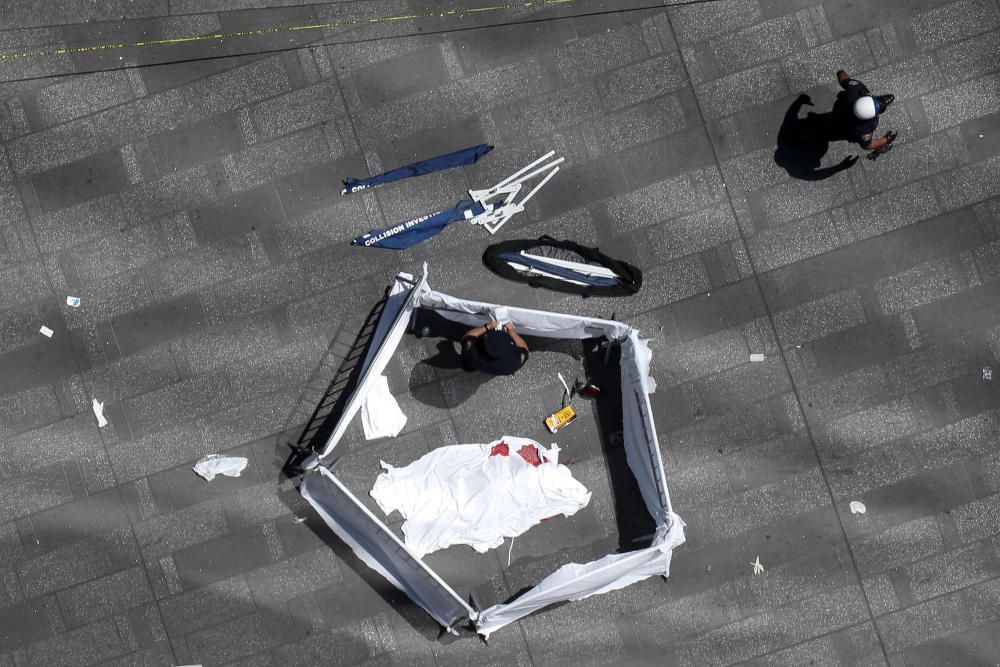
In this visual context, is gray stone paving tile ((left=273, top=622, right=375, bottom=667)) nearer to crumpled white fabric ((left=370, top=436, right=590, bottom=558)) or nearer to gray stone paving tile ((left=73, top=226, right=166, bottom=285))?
crumpled white fabric ((left=370, top=436, right=590, bottom=558))

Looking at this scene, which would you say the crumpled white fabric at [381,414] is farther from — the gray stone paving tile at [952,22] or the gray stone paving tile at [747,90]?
the gray stone paving tile at [952,22]

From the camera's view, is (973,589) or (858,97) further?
(973,589)

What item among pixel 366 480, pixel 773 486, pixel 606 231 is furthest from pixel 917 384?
pixel 366 480

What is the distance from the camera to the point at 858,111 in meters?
7.96

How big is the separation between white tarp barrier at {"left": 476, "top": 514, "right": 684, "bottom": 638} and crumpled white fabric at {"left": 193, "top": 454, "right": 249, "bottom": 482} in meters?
3.25

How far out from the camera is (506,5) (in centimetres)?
884

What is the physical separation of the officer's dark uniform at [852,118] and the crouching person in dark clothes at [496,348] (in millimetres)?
4302

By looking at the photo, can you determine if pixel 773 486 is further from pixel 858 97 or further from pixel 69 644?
pixel 69 644

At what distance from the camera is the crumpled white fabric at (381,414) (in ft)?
28.0

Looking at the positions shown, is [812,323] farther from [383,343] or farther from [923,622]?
[383,343]

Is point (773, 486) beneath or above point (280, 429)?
beneath

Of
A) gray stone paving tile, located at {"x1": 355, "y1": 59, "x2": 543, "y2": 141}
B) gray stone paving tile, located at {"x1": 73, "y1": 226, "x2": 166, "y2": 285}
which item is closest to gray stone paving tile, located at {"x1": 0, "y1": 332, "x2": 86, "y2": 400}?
gray stone paving tile, located at {"x1": 73, "y1": 226, "x2": 166, "y2": 285}

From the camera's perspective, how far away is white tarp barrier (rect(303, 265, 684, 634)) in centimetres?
785

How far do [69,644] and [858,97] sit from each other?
10.9 metres
